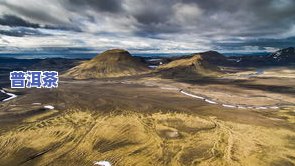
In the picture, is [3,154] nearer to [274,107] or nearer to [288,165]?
[288,165]

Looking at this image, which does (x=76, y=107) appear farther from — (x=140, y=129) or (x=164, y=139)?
(x=164, y=139)

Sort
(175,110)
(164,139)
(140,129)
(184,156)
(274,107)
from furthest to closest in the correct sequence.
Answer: (274,107)
(175,110)
(140,129)
(164,139)
(184,156)

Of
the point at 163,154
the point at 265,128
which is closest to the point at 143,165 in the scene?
the point at 163,154

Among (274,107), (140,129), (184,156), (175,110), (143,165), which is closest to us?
(143,165)

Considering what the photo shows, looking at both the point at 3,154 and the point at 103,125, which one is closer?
the point at 3,154

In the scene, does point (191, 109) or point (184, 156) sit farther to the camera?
point (191, 109)

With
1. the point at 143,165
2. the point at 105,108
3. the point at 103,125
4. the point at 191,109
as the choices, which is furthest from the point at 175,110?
the point at 143,165

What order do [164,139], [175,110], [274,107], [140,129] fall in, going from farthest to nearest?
[274,107] < [175,110] < [140,129] < [164,139]

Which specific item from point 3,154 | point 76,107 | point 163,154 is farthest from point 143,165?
point 76,107

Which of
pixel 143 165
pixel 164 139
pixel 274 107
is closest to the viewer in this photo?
pixel 143 165
